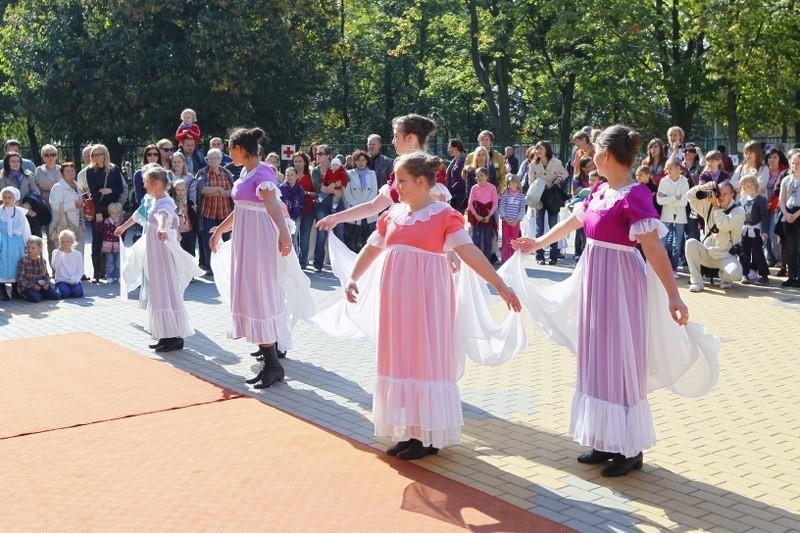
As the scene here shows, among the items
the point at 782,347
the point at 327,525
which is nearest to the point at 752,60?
the point at 782,347

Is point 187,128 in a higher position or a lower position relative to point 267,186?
higher

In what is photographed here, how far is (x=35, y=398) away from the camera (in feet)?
26.4

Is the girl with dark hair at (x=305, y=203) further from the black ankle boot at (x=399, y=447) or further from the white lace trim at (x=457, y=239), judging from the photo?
the white lace trim at (x=457, y=239)

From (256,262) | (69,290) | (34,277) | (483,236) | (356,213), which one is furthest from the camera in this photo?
(483,236)

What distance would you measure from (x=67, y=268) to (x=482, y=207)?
20.4 ft

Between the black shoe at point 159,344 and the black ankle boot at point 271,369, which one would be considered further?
the black shoe at point 159,344

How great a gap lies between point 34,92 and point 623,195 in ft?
84.9

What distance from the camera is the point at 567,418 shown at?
7.48m

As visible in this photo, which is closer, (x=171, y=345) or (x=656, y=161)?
(x=171, y=345)

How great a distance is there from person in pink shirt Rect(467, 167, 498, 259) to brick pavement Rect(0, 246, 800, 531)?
4.31 metres

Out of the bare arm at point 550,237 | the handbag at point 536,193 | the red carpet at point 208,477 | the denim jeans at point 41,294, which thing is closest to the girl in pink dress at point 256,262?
the red carpet at point 208,477

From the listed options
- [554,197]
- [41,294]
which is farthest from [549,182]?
[41,294]

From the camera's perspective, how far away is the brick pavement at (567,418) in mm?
5648

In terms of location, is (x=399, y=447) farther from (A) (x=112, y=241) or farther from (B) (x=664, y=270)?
(A) (x=112, y=241)
